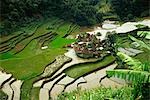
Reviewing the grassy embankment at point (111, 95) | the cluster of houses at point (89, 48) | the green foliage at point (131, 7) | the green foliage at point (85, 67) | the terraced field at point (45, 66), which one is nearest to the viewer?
the grassy embankment at point (111, 95)

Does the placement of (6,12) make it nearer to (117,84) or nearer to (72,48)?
(72,48)

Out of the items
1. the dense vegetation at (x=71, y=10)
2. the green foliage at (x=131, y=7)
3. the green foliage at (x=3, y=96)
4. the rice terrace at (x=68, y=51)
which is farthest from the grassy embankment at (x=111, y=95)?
the green foliage at (x=131, y=7)

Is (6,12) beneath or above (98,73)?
above

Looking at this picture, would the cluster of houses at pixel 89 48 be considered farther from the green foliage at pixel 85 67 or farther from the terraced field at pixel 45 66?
the green foliage at pixel 85 67

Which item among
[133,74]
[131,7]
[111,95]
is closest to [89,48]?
[111,95]

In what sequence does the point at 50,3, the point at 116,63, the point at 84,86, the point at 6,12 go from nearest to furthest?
the point at 84,86, the point at 116,63, the point at 6,12, the point at 50,3

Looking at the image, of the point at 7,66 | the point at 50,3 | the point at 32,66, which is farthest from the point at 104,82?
the point at 50,3

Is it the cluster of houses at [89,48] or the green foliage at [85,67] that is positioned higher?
the cluster of houses at [89,48]

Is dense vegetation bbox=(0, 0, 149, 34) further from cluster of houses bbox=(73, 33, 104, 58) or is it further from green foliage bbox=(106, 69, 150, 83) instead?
green foliage bbox=(106, 69, 150, 83)
